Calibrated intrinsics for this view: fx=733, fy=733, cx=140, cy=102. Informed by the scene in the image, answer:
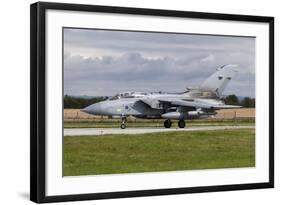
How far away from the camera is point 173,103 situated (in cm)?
1011

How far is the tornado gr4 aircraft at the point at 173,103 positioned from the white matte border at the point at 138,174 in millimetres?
563

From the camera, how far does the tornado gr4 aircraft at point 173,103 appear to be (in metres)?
9.65

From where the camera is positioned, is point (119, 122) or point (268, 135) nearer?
point (119, 122)

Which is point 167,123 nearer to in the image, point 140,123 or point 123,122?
point 140,123

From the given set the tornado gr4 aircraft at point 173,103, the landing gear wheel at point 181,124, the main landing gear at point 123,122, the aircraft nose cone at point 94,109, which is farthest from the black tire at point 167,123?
the aircraft nose cone at point 94,109

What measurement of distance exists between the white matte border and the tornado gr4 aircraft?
563 millimetres

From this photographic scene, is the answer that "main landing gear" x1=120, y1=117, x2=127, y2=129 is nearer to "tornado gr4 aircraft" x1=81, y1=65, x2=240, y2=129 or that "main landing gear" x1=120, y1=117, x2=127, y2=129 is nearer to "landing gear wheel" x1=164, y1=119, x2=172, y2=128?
"tornado gr4 aircraft" x1=81, y1=65, x2=240, y2=129

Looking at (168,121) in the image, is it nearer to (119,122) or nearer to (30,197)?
(119,122)

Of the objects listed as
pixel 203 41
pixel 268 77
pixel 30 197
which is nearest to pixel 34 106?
pixel 30 197

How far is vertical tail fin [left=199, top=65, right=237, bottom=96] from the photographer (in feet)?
33.3

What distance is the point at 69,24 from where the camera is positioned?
359 inches

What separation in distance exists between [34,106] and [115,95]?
120cm

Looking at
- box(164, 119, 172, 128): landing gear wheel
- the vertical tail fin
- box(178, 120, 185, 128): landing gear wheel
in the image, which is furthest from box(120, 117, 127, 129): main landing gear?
the vertical tail fin

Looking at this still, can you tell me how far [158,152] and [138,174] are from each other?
1.40 ft
